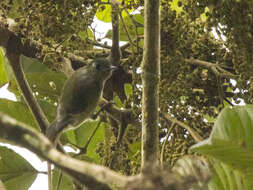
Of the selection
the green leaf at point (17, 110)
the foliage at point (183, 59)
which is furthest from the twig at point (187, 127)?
the green leaf at point (17, 110)

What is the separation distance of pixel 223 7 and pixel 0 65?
1.23 metres

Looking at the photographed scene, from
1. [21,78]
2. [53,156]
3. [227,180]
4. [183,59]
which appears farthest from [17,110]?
[53,156]

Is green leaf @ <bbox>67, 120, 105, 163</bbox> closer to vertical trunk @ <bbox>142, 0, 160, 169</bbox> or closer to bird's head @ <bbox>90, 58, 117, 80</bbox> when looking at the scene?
bird's head @ <bbox>90, 58, 117, 80</bbox>

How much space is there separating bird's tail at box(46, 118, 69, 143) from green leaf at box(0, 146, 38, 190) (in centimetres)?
57

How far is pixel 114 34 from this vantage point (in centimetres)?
121

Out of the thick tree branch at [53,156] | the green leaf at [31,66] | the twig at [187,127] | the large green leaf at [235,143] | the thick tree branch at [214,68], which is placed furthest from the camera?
the green leaf at [31,66]

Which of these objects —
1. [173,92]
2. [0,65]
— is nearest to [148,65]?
[173,92]

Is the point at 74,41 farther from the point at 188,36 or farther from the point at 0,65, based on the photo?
the point at 0,65

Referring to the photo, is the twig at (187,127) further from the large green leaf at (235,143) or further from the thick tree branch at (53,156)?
the thick tree branch at (53,156)

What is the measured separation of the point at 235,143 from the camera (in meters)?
0.94

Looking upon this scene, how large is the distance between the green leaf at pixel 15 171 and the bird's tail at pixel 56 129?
0.57 meters

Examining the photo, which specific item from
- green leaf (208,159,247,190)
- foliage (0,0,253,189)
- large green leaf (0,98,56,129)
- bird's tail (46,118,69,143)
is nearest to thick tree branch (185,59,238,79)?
foliage (0,0,253,189)

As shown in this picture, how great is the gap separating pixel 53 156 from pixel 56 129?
628mm

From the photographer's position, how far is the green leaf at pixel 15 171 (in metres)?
1.61
